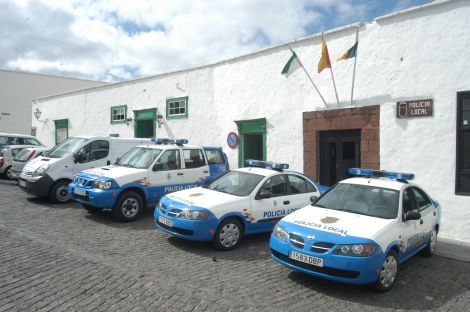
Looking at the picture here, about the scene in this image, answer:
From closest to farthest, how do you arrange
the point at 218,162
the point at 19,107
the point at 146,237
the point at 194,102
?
the point at 146,237, the point at 218,162, the point at 194,102, the point at 19,107

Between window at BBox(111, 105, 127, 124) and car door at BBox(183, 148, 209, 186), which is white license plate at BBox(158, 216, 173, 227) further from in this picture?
window at BBox(111, 105, 127, 124)

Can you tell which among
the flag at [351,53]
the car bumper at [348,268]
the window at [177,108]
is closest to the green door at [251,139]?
the window at [177,108]

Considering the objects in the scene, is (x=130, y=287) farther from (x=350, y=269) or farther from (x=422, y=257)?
(x=422, y=257)

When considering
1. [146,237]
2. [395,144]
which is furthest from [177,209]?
[395,144]

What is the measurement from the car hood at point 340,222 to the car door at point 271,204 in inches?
53.0

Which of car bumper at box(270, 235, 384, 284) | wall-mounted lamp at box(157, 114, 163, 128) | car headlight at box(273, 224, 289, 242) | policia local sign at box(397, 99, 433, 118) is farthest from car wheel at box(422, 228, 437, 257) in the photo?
wall-mounted lamp at box(157, 114, 163, 128)

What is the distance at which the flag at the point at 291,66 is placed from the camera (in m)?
11.5

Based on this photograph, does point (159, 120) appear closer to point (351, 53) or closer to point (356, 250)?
point (351, 53)

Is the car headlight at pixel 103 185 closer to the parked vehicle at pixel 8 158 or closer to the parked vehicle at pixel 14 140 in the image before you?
the parked vehicle at pixel 8 158

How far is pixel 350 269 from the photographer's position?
504cm

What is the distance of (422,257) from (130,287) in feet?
17.6

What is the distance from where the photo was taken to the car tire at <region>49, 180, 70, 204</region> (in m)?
10.6

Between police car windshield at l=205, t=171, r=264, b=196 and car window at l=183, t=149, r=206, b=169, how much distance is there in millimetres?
1837

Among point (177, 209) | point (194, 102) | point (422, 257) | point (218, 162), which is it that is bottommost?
point (422, 257)
